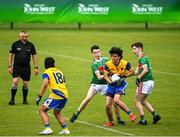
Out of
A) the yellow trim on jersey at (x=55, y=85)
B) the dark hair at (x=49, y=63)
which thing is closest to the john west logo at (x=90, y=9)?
the dark hair at (x=49, y=63)

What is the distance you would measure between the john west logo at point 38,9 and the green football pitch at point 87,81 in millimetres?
1383

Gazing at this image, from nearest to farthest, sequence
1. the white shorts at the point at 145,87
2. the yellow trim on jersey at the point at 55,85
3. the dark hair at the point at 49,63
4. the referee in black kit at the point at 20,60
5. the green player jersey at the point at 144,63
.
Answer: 1. the yellow trim on jersey at the point at 55,85
2. the dark hair at the point at 49,63
3. the green player jersey at the point at 144,63
4. the white shorts at the point at 145,87
5. the referee in black kit at the point at 20,60

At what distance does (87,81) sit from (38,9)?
2432 centimetres

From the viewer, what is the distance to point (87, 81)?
1200 inches

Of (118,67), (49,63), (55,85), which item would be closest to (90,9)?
(118,67)

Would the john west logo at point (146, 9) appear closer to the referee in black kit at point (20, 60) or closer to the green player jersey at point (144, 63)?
the referee in black kit at point (20, 60)

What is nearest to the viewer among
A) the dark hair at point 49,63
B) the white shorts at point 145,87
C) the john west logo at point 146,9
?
the dark hair at point 49,63

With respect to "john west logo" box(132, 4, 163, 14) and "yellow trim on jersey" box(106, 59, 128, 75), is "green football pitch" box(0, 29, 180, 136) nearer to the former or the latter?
"yellow trim on jersey" box(106, 59, 128, 75)

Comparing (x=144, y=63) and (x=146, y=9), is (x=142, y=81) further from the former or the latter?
(x=146, y=9)

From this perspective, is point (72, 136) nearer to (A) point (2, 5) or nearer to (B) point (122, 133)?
(B) point (122, 133)

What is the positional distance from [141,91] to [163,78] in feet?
36.6

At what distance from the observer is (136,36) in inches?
1953

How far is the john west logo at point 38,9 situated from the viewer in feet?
176

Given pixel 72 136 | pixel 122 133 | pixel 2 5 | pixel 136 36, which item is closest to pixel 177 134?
pixel 122 133
